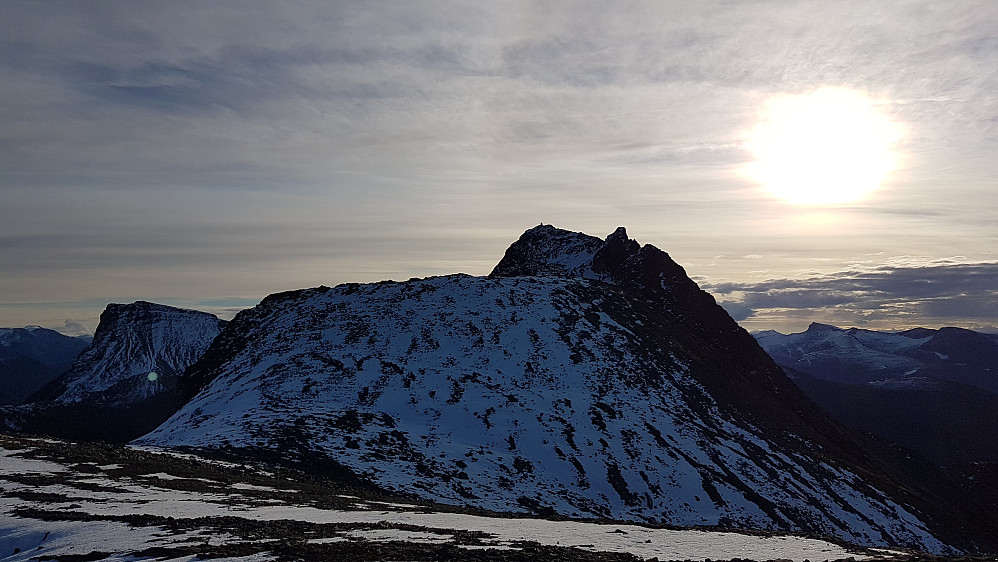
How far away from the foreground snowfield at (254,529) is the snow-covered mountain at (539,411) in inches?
688

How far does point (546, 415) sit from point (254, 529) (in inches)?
2067

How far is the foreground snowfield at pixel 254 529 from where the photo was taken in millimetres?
19453

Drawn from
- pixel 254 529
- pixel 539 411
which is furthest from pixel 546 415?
pixel 254 529

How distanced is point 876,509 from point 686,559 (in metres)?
62.9

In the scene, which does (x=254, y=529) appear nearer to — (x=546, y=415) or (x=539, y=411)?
(x=546, y=415)

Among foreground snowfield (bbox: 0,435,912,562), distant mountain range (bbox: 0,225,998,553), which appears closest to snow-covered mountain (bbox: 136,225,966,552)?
distant mountain range (bbox: 0,225,998,553)

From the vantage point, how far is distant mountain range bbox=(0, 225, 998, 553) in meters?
57.7

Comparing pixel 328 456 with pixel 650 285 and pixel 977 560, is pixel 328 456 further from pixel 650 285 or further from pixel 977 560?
pixel 650 285

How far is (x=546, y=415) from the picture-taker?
238 ft

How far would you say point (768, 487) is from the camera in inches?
2606

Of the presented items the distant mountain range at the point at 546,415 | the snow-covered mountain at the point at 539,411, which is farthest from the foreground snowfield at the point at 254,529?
the snow-covered mountain at the point at 539,411

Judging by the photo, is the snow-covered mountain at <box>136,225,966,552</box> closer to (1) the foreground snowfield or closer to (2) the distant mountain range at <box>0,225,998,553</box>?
(2) the distant mountain range at <box>0,225,998,553</box>

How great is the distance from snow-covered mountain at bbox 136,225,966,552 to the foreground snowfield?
57.3 ft

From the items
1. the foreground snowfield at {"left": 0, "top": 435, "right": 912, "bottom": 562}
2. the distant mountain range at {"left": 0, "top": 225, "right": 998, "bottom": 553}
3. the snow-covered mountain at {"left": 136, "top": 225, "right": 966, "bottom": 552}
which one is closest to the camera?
the foreground snowfield at {"left": 0, "top": 435, "right": 912, "bottom": 562}
